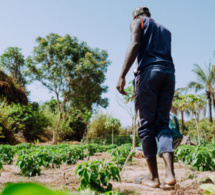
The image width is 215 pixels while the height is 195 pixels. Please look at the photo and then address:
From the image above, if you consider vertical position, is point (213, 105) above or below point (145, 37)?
above

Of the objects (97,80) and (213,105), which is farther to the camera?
(213,105)

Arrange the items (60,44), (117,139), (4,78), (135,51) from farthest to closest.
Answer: (117,139), (60,44), (4,78), (135,51)

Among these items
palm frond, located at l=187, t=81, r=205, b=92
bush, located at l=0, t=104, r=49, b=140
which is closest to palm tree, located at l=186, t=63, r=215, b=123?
palm frond, located at l=187, t=81, r=205, b=92

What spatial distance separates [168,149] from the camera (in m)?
1.87

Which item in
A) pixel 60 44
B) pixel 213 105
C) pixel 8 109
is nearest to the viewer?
pixel 8 109

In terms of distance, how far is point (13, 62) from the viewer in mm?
29469

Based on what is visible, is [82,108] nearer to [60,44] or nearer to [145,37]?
[60,44]

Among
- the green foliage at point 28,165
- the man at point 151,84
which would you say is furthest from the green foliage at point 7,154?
the man at point 151,84

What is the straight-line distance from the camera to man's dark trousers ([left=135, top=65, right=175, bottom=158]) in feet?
6.67

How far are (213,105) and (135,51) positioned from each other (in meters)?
25.5

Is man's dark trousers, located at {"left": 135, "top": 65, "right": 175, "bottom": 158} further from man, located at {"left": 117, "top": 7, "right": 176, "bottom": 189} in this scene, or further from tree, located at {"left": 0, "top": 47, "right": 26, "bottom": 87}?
tree, located at {"left": 0, "top": 47, "right": 26, "bottom": 87}

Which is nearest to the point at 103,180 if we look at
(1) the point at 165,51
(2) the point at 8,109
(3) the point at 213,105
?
(1) the point at 165,51

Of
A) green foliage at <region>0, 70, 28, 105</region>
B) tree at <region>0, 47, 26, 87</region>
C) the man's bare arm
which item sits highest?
tree at <region>0, 47, 26, 87</region>

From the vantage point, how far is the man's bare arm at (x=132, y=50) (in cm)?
213
